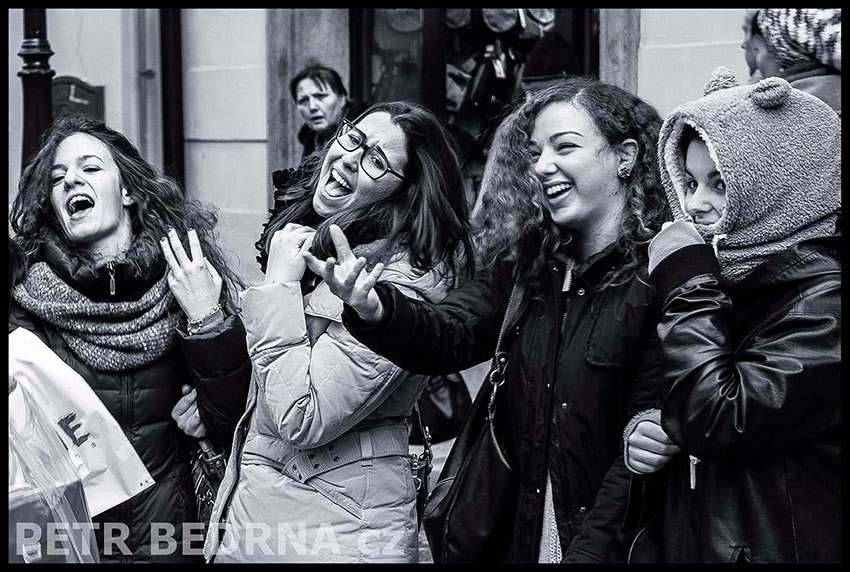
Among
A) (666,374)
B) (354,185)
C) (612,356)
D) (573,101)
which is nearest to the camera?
(666,374)

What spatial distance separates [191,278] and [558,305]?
129 centimetres

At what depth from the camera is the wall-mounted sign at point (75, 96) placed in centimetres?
916

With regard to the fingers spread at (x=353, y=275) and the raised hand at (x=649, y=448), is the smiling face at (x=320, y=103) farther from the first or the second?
the raised hand at (x=649, y=448)

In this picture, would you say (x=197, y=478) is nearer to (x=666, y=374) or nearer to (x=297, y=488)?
(x=297, y=488)

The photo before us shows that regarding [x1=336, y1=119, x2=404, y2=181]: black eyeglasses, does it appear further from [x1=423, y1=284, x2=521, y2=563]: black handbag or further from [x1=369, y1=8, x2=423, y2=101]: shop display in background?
[x1=369, y1=8, x2=423, y2=101]: shop display in background

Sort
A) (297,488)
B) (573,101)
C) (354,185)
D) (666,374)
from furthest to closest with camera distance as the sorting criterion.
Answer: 1. (354,185)
2. (297,488)
3. (573,101)
4. (666,374)

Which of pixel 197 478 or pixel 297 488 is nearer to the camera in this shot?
pixel 297 488

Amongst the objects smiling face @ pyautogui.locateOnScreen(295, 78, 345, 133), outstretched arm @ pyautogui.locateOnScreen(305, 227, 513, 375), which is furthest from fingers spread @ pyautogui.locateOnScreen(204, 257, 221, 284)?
smiling face @ pyautogui.locateOnScreen(295, 78, 345, 133)

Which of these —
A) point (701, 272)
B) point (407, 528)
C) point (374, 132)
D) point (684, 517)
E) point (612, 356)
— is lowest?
point (407, 528)

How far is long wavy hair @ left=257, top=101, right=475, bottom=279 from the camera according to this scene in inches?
142

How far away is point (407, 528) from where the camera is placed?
352 centimetres

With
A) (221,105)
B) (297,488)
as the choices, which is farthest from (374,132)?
(221,105)

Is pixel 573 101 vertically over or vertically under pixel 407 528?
over

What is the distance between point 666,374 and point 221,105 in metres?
6.79
